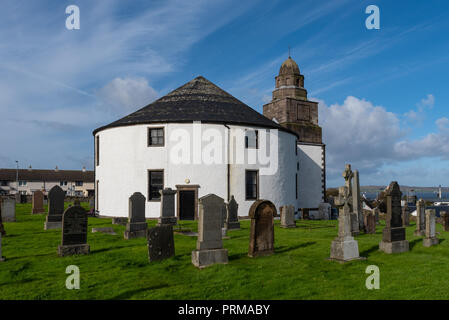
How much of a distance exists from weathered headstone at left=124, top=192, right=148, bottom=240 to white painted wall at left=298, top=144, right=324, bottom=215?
60.5ft

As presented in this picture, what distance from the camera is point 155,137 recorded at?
22953 mm

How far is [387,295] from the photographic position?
720cm

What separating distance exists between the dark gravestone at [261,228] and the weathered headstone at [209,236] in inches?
46.8

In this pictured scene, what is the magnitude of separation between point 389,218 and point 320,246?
261 cm

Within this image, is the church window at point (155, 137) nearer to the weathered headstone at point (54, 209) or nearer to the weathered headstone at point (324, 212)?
the weathered headstone at point (54, 209)

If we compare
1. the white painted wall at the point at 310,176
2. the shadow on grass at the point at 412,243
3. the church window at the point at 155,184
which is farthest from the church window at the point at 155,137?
the shadow on grass at the point at 412,243

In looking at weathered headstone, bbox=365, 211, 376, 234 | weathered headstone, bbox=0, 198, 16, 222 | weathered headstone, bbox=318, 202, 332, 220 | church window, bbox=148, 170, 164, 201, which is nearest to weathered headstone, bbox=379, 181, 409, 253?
weathered headstone, bbox=365, 211, 376, 234

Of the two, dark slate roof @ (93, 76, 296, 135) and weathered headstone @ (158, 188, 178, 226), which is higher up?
dark slate roof @ (93, 76, 296, 135)

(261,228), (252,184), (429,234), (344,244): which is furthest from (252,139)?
(344,244)

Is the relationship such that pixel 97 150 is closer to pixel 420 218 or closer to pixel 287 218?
pixel 287 218

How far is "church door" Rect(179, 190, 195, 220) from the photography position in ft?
73.1

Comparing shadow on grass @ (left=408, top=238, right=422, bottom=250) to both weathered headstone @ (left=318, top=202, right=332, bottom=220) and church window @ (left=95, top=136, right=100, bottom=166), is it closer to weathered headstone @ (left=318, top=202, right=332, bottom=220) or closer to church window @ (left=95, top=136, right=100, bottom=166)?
weathered headstone @ (left=318, top=202, right=332, bottom=220)

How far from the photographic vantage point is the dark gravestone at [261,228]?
10.7m
